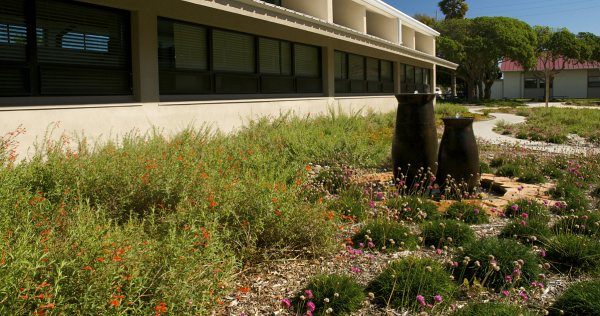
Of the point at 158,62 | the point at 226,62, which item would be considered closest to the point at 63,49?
the point at 158,62

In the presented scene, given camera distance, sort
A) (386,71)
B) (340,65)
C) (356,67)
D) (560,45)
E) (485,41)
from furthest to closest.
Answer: (560,45) → (485,41) → (386,71) → (356,67) → (340,65)

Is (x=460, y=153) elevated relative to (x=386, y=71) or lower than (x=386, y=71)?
lower

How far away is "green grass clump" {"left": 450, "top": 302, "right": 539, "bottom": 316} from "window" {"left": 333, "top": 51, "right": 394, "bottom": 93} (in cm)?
1331

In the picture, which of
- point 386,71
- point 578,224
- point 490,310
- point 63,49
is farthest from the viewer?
point 386,71

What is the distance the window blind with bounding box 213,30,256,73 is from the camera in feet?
33.8

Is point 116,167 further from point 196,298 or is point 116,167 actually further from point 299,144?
point 299,144

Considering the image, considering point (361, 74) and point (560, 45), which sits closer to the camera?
point (361, 74)

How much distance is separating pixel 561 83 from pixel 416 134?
59.0 metres

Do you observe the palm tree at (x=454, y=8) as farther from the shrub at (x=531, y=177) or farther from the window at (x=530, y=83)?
the shrub at (x=531, y=177)

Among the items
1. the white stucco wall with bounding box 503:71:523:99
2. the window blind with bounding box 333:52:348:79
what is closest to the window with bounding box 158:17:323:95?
the window blind with bounding box 333:52:348:79

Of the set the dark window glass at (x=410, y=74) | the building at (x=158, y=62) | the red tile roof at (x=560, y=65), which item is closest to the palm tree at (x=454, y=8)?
the red tile roof at (x=560, y=65)

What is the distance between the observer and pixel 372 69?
62.6 ft

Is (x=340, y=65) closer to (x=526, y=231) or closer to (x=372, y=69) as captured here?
(x=372, y=69)

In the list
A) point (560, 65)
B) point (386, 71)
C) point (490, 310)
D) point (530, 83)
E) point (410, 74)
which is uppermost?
point (560, 65)
